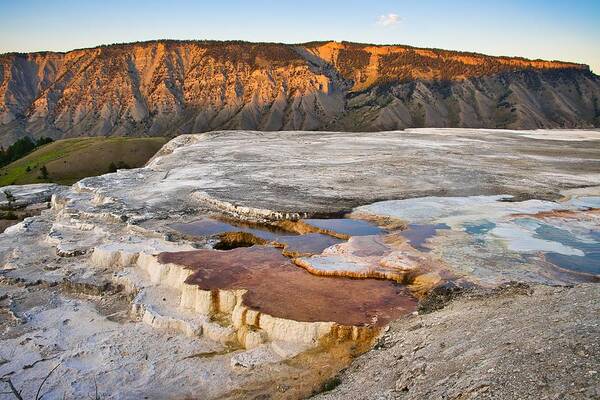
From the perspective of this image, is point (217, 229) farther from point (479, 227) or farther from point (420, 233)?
point (479, 227)

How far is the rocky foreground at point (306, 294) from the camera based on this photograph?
8.99m

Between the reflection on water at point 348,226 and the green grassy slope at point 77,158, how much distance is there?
117ft

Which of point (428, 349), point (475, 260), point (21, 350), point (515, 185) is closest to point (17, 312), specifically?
point (21, 350)

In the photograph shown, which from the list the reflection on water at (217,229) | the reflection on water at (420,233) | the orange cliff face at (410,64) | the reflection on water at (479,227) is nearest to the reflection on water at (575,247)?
the reflection on water at (479,227)

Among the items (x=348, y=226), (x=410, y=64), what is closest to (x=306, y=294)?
(x=348, y=226)

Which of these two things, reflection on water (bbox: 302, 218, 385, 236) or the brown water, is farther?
reflection on water (bbox: 302, 218, 385, 236)

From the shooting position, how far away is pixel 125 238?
59.6ft

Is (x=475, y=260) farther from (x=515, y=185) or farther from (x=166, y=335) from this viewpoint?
(x=515, y=185)

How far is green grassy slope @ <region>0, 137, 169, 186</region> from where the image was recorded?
167 ft

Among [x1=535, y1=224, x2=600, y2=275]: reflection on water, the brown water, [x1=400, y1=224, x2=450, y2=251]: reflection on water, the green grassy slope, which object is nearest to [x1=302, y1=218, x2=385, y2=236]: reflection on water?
[x1=400, y1=224, x2=450, y2=251]: reflection on water

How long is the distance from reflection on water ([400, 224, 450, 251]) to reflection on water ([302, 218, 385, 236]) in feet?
3.97

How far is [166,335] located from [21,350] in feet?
11.3

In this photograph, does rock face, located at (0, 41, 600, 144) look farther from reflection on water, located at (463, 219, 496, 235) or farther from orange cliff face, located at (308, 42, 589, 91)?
reflection on water, located at (463, 219, 496, 235)

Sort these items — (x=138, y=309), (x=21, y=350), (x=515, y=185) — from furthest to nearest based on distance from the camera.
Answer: (x=515, y=185) < (x=138, y=309) < (x=21, y=350)
